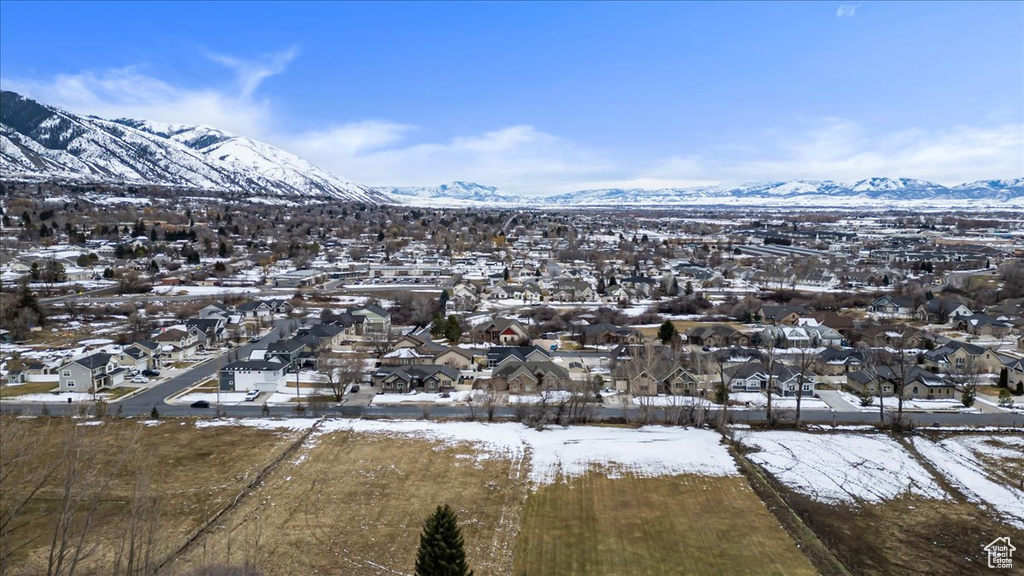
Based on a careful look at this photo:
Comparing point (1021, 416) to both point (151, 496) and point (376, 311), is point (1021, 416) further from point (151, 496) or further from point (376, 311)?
point (376, 311)

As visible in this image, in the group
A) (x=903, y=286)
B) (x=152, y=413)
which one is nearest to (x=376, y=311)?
(x=152, y=413)

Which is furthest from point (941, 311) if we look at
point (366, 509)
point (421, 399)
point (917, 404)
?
point (366, 509)

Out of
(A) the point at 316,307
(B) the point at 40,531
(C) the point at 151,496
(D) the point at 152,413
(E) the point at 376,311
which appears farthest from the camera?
(A) the point at 316,307

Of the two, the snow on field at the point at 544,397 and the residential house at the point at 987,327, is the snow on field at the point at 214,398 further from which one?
the residential house at the point at 987,327

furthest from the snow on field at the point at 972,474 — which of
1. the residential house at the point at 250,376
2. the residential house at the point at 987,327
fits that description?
the residential house at the point at 250,376

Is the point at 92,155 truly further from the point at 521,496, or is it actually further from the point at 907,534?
the point at 907,534

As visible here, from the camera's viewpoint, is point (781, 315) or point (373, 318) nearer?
point (373, 318)

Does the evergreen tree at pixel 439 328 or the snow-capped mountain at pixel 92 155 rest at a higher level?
the snow-capped mountain at pixel 92 155
